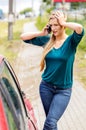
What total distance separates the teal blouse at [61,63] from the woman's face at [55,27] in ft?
0.41

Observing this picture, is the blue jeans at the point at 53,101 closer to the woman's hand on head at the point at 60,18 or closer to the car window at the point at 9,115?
the woman's hand on head at the point at 60,18

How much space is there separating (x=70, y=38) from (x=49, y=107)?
34.2 inches

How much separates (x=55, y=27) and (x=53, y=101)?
0.82m

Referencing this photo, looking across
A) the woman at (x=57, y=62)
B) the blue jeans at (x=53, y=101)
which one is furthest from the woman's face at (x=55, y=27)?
the blue jeans at (x=53, y=101)

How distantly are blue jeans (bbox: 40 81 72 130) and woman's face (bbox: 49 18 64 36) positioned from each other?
591 millimetres

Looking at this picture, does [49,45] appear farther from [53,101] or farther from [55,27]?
[53,101]

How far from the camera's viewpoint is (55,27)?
5211 millimetres

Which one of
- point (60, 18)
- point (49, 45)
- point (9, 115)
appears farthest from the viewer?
point (49, 45)

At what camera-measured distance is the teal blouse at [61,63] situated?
5.17 meters

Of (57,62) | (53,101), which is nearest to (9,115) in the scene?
(57,62)

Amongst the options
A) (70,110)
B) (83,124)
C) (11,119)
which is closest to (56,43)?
(11,119)

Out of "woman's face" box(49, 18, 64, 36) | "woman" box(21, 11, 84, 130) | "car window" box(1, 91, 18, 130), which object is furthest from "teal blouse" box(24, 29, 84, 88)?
"car window" box(1, 91, 18, 130)

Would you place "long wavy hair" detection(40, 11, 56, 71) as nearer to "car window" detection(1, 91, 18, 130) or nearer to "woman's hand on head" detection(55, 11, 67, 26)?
"woman's hand on head" detection(55, 11, 67, 26)

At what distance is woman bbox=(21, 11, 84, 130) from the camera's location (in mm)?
5180
